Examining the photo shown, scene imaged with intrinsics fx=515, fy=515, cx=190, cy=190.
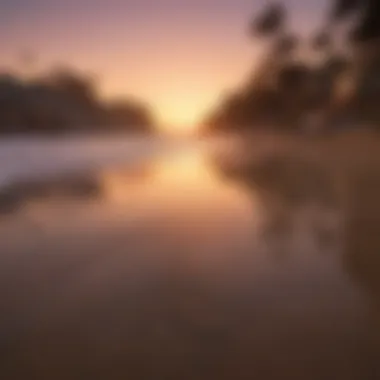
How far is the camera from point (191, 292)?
141 centimetres

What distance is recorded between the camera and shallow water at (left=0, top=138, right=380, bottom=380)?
3.25 feet

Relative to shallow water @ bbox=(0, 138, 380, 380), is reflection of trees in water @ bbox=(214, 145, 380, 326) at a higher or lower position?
higher

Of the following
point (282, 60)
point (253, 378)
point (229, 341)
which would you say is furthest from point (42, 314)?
point (282, 60)

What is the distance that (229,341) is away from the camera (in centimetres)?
108

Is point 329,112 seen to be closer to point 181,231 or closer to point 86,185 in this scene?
point 86,185

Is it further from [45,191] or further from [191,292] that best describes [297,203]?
[45,191]

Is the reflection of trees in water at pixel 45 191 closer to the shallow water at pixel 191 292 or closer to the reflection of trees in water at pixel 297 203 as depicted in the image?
the shallow water at pixel 191 292

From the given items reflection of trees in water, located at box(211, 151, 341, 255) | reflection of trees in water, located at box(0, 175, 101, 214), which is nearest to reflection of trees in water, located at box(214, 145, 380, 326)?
reflection of trees in water, located at box(211, 151, 341, 255)

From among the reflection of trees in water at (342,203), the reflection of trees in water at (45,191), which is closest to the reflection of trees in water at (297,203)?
the reflection of trees in water at (342,203)

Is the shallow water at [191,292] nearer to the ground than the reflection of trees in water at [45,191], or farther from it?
nearer to the ground

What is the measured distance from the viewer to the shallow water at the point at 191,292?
99cm

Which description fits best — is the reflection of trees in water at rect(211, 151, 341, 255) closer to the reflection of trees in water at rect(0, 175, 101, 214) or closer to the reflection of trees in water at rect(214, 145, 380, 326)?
the reflection of trees in water at rect(214, 145, 380, 326)

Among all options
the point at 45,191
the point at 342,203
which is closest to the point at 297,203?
the point at 342,203

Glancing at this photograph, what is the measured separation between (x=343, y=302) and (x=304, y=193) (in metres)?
2.13
